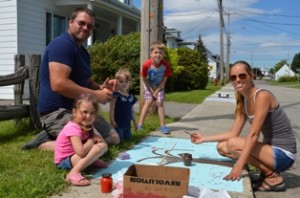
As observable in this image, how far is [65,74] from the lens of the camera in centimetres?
466

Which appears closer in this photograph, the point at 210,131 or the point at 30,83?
the point at 30,83

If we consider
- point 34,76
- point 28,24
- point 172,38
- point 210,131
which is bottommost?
point 210,131

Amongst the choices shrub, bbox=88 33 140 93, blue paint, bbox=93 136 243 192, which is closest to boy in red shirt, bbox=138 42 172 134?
blue paint, bbox=93 136 243 192

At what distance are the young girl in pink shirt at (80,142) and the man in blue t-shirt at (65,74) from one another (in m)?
0.34

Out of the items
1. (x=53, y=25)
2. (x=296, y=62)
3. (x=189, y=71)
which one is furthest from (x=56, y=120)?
(x=296, y=62)

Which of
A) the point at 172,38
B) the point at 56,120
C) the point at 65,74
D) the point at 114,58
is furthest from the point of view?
the point at 172,38

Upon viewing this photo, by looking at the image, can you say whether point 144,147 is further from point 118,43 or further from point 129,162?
point 118,43

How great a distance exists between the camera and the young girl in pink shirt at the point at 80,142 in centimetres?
416

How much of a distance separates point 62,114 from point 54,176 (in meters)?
1.09

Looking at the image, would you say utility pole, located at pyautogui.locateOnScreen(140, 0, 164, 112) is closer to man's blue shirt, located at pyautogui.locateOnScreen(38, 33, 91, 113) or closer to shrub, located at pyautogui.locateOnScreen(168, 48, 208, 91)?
man's blue shirt, located at pyautogui.locateOnScreen(38, 33, 91, 113)

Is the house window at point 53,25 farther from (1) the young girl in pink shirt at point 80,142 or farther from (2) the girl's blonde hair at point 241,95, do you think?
(2) the girl's blonde hair at point 241,95

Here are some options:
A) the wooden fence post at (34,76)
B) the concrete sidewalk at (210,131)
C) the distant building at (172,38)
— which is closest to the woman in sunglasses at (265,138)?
the concrete sidewalk at (210,131)

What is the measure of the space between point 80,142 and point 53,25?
13.4 metres

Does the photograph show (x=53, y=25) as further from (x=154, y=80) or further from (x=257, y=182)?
(x=257, y=182)
